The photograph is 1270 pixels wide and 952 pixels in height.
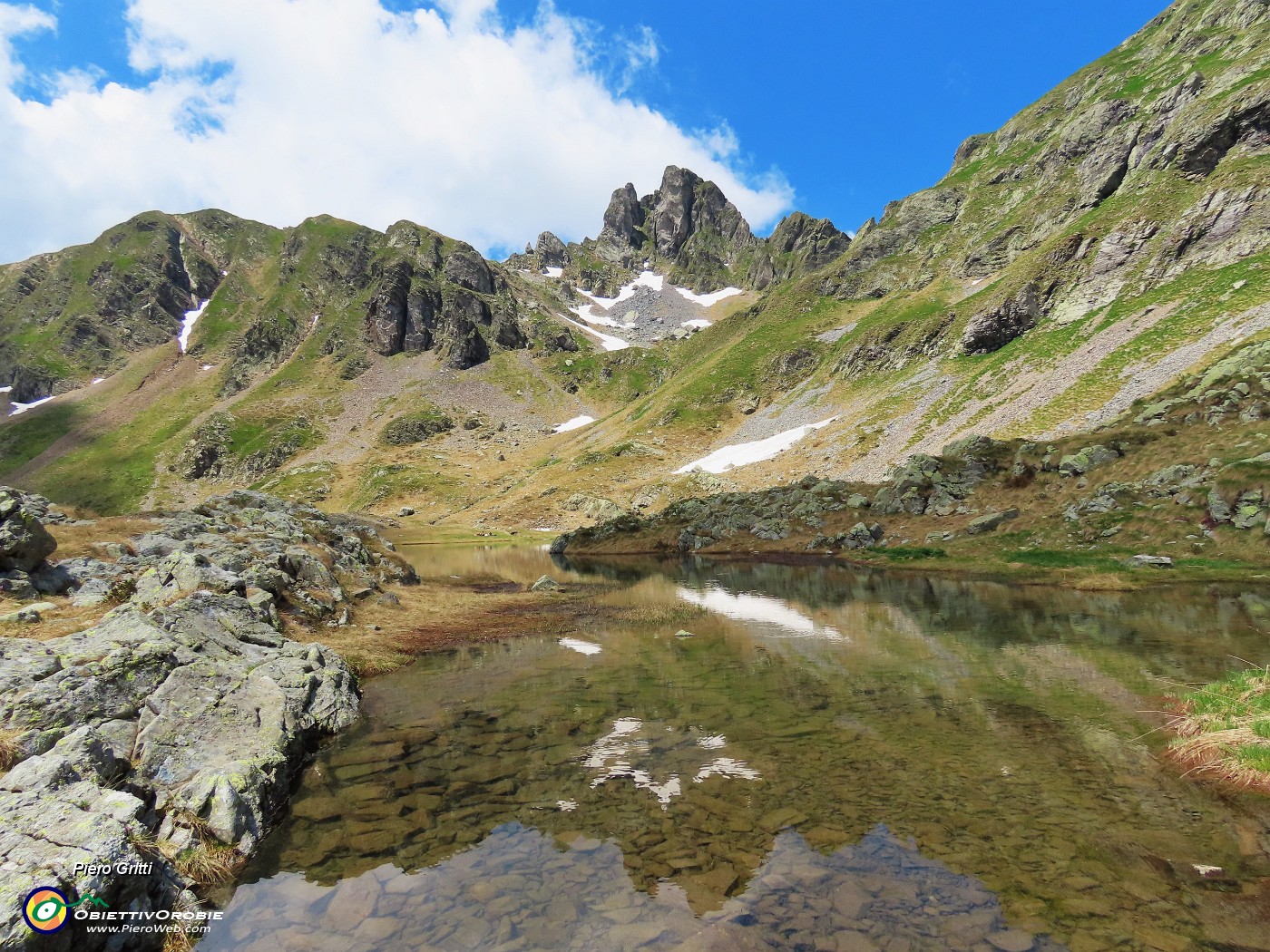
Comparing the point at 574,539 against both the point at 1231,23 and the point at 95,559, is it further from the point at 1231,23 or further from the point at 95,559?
the point at 1231,23

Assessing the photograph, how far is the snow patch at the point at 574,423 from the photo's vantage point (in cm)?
18175

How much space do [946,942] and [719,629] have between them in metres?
19.0

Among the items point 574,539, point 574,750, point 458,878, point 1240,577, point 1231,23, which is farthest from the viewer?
point 1231,23

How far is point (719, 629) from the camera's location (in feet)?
84.5

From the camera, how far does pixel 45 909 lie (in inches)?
243

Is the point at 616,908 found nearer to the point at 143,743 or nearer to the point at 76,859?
the point at 76,859

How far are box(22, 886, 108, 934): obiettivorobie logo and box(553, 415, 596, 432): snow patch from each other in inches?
6794

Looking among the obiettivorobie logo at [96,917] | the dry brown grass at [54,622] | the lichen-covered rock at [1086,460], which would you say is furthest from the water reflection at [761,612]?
the lichen-covered rock at [1086,460]

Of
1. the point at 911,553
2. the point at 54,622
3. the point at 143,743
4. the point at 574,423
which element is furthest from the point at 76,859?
the point at 574,423

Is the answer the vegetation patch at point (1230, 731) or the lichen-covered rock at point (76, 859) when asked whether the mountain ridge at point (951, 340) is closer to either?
the vegetation patch at point (1230, 731)

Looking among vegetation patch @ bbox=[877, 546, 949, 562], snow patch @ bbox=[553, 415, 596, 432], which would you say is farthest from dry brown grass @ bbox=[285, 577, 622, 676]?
snow patch @ bbox=[553, 415, 596, 432]

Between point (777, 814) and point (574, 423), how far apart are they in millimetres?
179590

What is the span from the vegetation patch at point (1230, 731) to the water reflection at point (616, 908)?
672 cm

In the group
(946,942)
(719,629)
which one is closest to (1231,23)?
(719,629)
